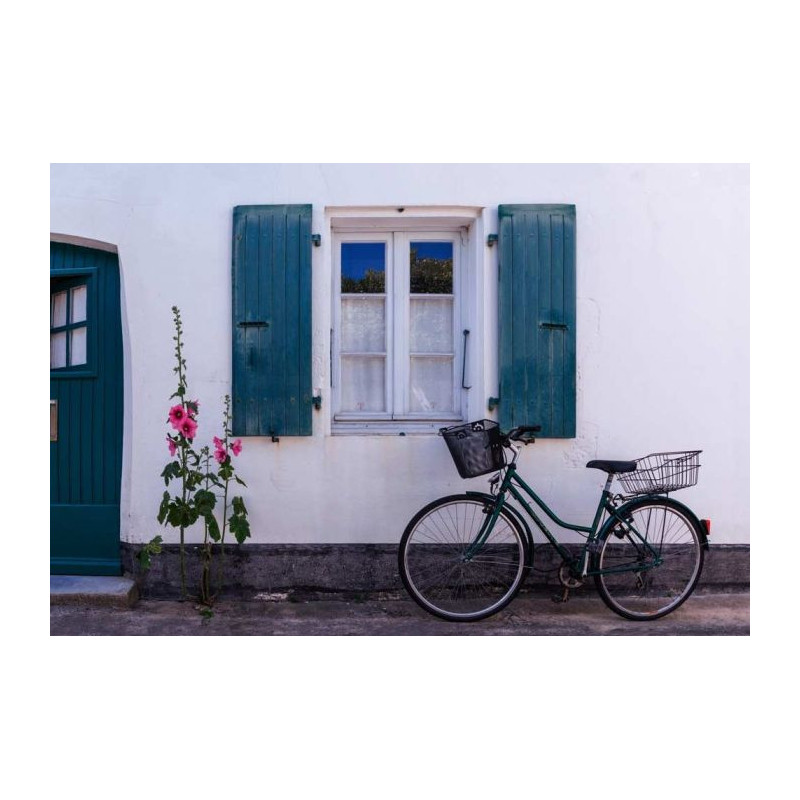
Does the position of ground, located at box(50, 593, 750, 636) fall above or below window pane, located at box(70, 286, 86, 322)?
below

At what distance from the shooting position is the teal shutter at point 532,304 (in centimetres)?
414

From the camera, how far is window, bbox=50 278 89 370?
455 centimetres

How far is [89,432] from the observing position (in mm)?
4492

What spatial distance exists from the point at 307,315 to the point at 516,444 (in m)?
1.60

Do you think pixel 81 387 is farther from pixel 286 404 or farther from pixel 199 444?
pixel 286 404

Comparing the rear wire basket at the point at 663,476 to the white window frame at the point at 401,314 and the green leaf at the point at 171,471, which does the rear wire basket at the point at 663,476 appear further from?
the green leaf at the point at 171,471

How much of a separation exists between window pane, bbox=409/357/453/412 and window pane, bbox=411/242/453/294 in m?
0.50

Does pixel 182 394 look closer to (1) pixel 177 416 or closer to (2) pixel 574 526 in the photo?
(1) pixel 177 416

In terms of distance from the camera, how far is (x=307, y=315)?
13.5 ft

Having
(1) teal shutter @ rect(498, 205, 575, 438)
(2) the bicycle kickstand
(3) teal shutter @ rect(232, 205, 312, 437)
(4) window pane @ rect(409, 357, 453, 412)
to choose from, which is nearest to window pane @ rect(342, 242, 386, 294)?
(3) teal shutter @ rect(232, 205, 312, 437)

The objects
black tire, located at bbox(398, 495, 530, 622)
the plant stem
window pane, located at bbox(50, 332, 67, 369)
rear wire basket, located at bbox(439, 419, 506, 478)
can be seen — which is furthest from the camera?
window pane, located at bbox(50, 332, 67, 369)

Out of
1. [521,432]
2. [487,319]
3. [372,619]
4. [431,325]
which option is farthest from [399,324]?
[372,619]

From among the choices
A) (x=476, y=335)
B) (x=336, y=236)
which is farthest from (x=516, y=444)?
(x=336, y=236)

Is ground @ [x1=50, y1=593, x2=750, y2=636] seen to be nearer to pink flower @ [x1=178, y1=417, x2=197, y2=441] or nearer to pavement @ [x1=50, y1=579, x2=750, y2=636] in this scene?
pavement @ [x1=50, y1=579, x2=750, y2=636]
